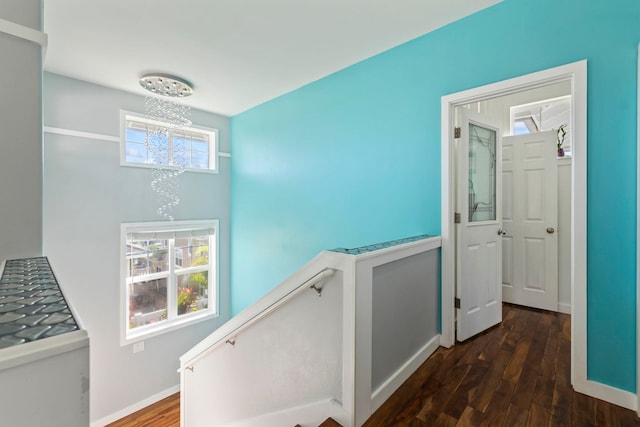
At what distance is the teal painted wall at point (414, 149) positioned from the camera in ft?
5.38

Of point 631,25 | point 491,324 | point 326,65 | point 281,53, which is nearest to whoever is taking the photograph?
point 631,25

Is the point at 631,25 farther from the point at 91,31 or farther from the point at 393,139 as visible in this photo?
the point at 91,31

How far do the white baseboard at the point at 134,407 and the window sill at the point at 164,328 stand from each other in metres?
0.83

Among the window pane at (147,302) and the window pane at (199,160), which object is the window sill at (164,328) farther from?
the window pane at (199,160)

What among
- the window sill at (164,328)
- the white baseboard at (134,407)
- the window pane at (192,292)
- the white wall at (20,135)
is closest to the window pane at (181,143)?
the window pane at (192,292)

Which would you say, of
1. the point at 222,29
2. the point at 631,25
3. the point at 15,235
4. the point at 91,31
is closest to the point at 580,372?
the point at 631,25

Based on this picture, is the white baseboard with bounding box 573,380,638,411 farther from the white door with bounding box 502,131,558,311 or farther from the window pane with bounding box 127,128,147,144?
the window pane with bounding box 127,128,147,144

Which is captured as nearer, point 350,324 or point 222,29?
point 350,324

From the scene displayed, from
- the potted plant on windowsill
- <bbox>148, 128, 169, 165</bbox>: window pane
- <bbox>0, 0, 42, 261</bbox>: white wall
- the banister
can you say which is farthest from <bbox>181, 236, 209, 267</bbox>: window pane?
the potted plant on windowsill

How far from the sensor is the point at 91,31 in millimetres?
2473

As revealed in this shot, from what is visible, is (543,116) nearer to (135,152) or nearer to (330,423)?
(330,423)

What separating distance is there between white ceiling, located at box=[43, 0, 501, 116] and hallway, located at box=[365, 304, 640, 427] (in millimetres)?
2563

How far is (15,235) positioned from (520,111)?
15.4 ft

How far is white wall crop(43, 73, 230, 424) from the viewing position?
335 cm
